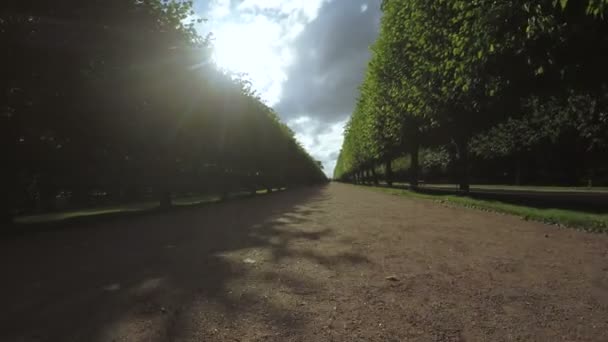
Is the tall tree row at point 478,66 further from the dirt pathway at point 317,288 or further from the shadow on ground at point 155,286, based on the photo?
the shadow on ground at point 155,286

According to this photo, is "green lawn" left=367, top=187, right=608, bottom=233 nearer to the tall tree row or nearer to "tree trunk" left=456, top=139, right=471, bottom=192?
the tall tree row

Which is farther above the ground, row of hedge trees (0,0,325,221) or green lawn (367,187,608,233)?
row of hedge trees (0,0,325,221)

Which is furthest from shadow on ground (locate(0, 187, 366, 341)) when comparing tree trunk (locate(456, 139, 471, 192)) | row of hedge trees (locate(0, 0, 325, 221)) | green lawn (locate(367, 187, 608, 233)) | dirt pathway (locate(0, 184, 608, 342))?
tree trunk (locate(456, 139, 471, 192))

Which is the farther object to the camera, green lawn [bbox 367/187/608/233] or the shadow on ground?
green lawn [bbox 367/187/608/233]

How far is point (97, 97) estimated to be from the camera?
13.5 meters

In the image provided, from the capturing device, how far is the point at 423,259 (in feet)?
19.1

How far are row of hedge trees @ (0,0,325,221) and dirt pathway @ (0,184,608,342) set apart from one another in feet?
20.6

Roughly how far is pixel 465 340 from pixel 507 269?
2.71 metres

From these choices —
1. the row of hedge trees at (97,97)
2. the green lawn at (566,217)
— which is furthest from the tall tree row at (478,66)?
the row of hedge trees at (97,97)

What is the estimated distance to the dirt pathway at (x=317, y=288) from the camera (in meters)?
3.30

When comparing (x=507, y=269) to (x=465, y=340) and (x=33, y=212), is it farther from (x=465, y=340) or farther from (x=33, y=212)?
(x=33, y=212)

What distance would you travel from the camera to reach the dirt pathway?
3.30 meters

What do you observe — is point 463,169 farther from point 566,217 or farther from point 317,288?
point 317,288

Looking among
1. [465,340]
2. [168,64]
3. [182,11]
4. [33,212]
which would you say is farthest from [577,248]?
[33,212]
